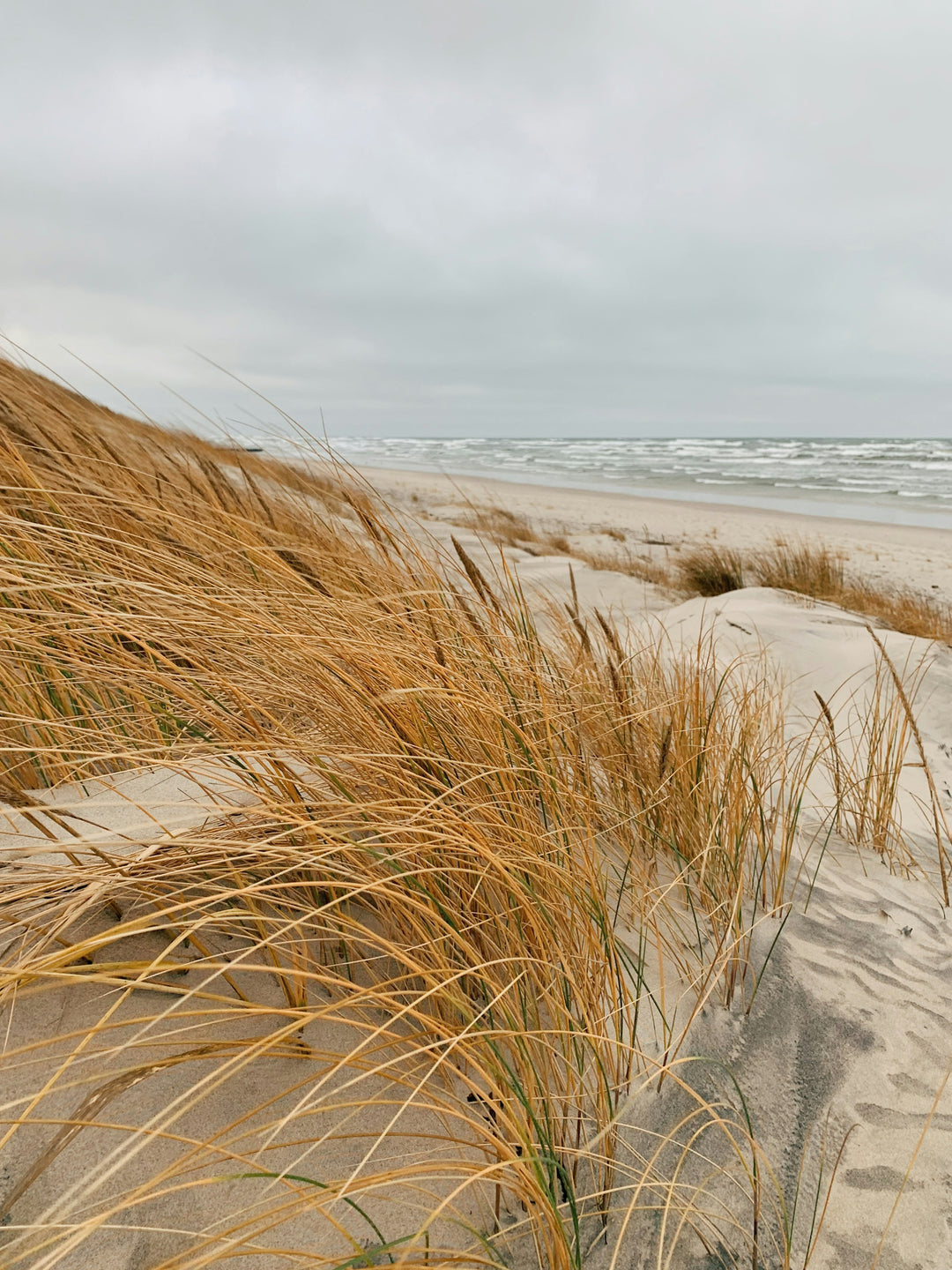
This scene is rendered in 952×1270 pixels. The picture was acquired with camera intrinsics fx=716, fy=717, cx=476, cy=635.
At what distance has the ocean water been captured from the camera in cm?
1562

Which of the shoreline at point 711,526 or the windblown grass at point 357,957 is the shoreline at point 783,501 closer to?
the shoreline at point 711,526

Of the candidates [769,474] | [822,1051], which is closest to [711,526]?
[822,1051]

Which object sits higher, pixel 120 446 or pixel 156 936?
pixel 120 446

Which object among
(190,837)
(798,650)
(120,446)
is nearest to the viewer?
(190,837)

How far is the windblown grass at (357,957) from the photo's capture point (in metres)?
0.70

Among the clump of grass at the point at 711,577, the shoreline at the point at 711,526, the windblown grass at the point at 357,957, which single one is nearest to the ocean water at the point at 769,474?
the shoreline at the point at 711,526

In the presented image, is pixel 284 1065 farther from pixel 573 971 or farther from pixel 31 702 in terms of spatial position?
pixel 31 702

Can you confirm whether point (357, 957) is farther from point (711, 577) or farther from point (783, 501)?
point (783, 501)

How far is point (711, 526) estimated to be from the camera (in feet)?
39.2

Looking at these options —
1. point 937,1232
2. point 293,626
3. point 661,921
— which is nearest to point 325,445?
point 293,626

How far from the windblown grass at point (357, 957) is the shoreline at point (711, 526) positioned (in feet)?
15.9

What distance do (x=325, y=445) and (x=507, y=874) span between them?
3.95 ft

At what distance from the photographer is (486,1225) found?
0.81 metres

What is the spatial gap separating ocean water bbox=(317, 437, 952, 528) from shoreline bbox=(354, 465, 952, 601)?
1.18m
